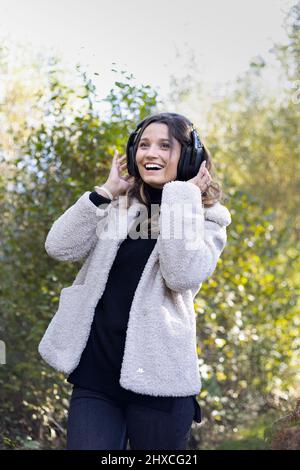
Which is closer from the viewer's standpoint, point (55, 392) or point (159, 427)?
point (159, 427)

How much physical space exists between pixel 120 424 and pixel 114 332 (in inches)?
12.9

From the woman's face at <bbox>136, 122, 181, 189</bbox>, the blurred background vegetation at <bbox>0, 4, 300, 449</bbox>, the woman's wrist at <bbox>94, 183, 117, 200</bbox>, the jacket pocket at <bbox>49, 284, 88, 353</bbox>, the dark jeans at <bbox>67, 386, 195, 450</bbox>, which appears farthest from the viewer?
the blurred background vegetation at <bbox>0, 4, 300, 449</bbox>

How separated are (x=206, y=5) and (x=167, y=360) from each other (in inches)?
144

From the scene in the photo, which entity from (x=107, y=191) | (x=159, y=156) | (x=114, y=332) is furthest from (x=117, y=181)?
(x=114, y=332)

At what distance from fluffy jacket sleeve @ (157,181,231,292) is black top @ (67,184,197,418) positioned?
15 centimetres

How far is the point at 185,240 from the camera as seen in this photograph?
8.13 feet

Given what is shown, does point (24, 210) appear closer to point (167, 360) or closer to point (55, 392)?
point (55, 392)

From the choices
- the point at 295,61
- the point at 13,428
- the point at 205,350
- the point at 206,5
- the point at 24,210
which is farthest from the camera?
Result: the point at 295,61

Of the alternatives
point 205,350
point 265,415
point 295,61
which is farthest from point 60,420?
point 295,61

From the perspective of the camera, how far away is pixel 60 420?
4574 mm

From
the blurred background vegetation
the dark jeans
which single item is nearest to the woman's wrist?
the dark jeans

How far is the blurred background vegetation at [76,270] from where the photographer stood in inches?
172

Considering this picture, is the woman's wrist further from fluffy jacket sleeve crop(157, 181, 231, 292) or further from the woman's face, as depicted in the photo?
fluffy jacket sleeve crop(157, 181, 231, 292)

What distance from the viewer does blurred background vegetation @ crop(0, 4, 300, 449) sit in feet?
14.3
